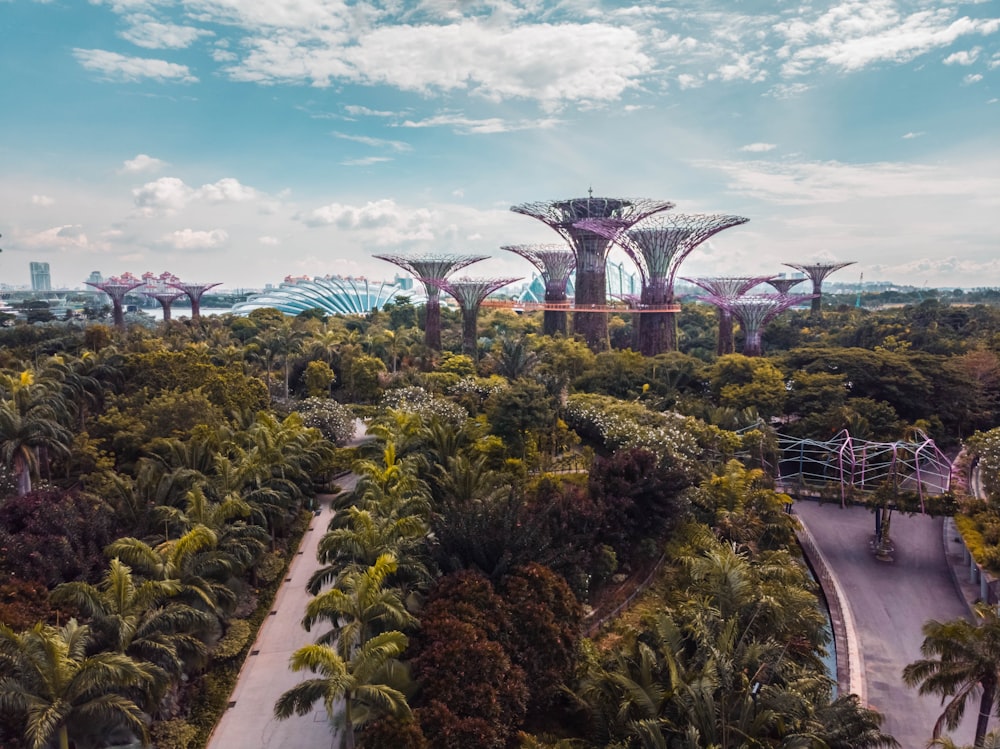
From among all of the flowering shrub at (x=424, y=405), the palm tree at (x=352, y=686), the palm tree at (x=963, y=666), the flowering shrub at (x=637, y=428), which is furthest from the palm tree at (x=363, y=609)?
the flowering shrub at (x=424, y=405)

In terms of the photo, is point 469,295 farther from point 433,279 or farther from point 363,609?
point 363,609

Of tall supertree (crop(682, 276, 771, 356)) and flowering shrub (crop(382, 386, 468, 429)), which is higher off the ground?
tall supertree (crop(682, 276, 771, 356))

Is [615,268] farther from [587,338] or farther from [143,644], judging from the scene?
[143,644]

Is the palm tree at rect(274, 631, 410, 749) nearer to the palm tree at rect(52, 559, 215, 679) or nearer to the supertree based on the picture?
the palm tree at rect(52, 559, 215, 679)

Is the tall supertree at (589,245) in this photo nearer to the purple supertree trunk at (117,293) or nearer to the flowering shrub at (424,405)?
the flowering shrub at (424,405)

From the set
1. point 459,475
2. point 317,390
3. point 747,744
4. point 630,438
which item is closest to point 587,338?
point 317,390

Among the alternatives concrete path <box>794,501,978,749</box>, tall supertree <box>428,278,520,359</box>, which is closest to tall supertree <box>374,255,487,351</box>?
tall supertree <box>428,278,520,359</box>

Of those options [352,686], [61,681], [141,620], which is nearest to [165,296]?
[141,620]
